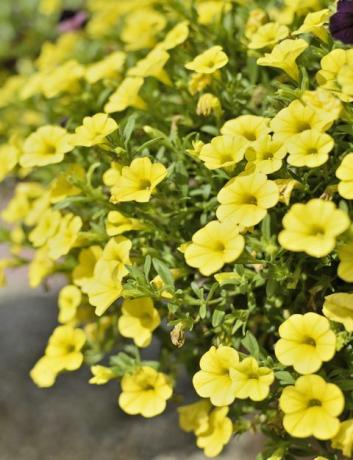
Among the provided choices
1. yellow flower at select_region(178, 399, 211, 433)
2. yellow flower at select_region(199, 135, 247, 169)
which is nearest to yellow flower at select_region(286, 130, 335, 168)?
yellow flower at select_region(199, 135, 247, 169)

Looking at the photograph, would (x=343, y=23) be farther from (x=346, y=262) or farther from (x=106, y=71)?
(x=106, y=71)

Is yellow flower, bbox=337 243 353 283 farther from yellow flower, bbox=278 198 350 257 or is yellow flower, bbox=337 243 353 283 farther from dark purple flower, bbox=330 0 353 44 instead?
dark purple flower, bbox=330 0 353 44

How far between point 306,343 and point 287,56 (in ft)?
2.09

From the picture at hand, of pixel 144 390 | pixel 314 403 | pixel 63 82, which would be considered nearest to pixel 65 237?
pixel 144 390

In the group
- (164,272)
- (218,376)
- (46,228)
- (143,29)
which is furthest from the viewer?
(143,29)

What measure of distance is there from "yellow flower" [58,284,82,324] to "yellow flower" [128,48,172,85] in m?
0.61

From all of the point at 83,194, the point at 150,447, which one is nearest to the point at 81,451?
the point at 150,447

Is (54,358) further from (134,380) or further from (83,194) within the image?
(83,194)

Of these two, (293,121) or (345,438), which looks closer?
(345,438)

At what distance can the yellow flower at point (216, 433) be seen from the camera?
1.66 metres

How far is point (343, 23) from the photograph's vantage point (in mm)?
1544

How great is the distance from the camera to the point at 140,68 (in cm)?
191

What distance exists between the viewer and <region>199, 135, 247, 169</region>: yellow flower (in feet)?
4.98

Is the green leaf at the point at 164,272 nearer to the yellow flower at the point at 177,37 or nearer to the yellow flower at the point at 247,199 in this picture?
the yellow flower at the point at 247,199
